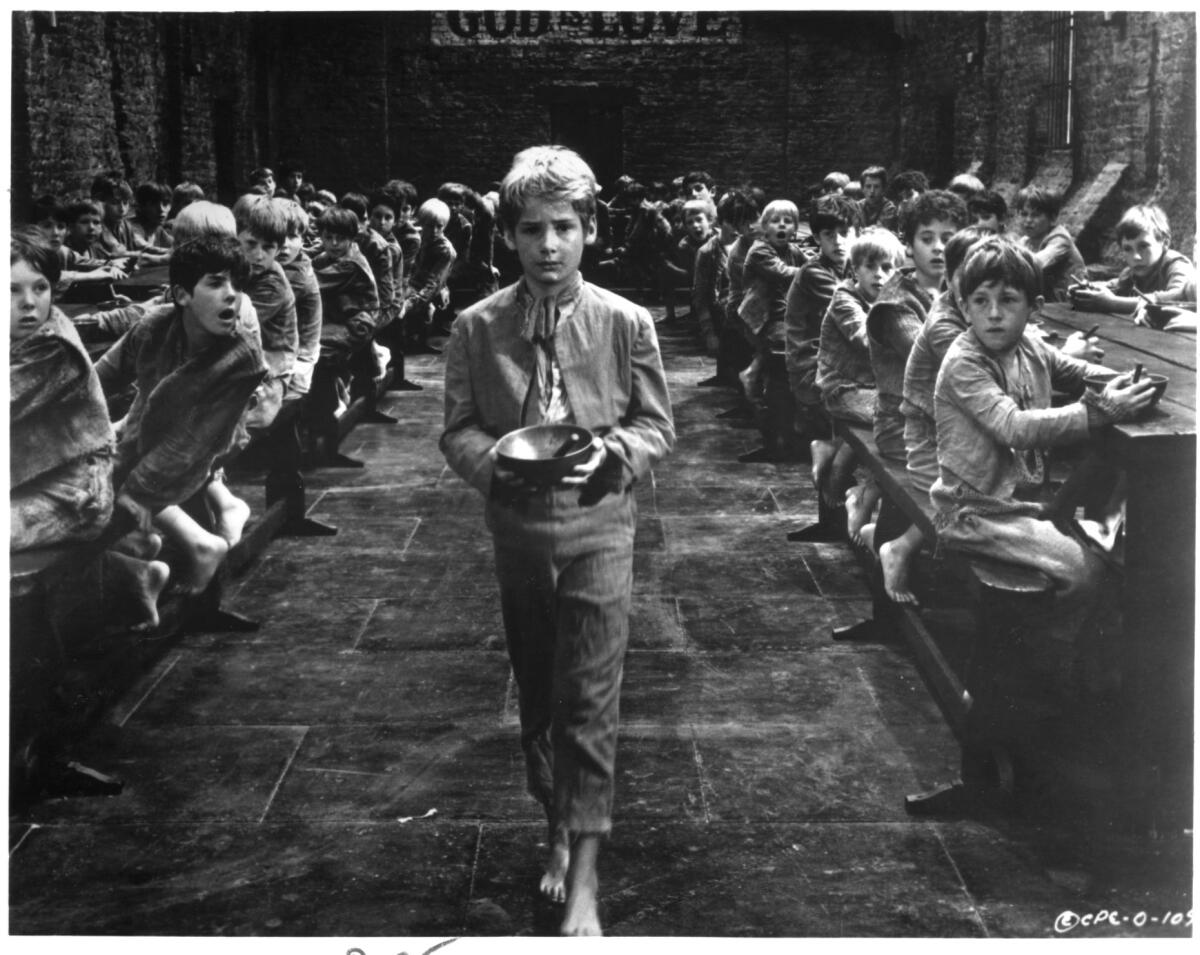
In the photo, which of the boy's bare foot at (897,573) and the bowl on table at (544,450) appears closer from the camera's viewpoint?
the bowl on table at (544,450)

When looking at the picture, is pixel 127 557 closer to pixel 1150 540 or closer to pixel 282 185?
pixel 1150 540

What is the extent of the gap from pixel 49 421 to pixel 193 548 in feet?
2.96

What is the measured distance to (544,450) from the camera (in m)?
2.64

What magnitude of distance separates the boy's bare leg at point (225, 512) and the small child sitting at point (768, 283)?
3.51 m

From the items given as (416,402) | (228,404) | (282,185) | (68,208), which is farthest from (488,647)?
(282,185)

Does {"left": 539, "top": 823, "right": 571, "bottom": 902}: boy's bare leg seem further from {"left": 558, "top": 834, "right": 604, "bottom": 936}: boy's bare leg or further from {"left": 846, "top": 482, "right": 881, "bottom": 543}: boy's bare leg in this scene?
{"left": 846, "top": 482, "right": 881, "bottom": 543}: boy's bare leg

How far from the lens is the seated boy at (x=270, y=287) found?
577 cm

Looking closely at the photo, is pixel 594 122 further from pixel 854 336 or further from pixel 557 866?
pixel 557 866

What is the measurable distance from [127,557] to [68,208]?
212 inches

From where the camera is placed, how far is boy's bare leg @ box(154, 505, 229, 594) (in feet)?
14.6

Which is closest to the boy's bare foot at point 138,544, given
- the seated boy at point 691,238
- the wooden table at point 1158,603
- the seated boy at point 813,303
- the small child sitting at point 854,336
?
the small child sitting at point 854,336

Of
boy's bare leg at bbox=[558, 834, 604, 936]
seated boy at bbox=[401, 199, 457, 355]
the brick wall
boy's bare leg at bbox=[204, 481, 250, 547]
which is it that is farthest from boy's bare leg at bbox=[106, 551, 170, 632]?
the brick wall

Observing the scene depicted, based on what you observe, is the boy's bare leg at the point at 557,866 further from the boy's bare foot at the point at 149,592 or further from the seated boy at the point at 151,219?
the seated boy at the point at 151,219

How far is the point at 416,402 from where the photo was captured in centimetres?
939
